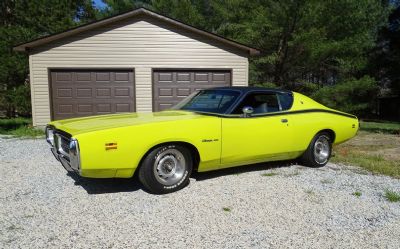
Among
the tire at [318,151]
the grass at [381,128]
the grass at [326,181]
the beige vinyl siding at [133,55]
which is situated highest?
the beige vinyl siding at [133,55]

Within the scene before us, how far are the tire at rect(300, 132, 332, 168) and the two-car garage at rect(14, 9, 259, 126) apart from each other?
665 cm

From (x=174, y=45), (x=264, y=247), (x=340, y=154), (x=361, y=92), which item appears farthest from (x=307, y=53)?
(x=264, y=247)

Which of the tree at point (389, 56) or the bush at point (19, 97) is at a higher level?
the tree at point (389, 56)

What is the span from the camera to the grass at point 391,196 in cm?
437

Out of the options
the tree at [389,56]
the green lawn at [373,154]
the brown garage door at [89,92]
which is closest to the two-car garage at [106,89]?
the brown garage door at [89,92]

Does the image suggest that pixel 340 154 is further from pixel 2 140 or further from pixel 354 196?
pixel 2 140

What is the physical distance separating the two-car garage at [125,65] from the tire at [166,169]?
25.2 ft

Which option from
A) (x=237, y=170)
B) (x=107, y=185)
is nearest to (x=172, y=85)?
(x=237, y=170)

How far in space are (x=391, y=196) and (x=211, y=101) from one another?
9.15 feet

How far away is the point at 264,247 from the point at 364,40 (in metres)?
17.5

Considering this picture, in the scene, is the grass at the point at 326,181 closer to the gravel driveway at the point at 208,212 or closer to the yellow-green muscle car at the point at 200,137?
the gravel driveway at the point at 208,212

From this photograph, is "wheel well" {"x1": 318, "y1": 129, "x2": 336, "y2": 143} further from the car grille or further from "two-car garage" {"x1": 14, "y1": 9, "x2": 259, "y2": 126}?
"two-car garage" {"x1": 14, "y1": 9, "x2": 259, "y2": 126}

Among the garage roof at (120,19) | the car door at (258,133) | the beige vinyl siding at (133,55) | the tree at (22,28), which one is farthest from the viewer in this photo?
the tree at (22,28)

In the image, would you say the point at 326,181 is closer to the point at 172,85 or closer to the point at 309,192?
the point at 309,192
